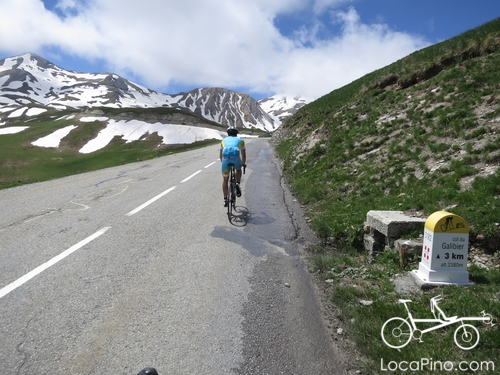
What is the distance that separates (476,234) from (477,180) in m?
2.15

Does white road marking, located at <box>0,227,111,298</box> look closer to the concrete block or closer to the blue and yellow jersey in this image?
the blue and yellow jersey

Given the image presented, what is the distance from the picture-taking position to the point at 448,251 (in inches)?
175

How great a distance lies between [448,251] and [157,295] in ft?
14.0

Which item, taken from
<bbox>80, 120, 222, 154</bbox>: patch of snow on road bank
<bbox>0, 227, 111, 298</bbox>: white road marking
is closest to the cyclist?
<bbox>0, 227, 111, 298</bbox>: white road marking

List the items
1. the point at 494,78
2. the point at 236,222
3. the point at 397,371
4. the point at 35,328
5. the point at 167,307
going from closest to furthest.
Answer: the point at 397,371 < the point at 35,328 < the point at 167,307 < the point at 236,222 < the point at 494,78

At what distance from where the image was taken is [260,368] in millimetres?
3148

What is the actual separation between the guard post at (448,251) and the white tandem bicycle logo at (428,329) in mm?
748

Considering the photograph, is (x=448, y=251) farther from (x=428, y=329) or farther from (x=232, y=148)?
(x=232, y=148)

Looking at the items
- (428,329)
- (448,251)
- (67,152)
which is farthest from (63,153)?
(428,329)

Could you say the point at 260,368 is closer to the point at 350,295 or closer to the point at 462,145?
the point at 350,295

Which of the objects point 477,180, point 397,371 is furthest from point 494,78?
point 397,371

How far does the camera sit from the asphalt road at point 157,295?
128 inches

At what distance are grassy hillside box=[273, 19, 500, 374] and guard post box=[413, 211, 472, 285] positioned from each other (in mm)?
190

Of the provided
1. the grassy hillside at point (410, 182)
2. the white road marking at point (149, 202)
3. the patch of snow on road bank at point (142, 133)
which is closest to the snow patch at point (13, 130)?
the patch of snow on road bank at point (142, 133)
